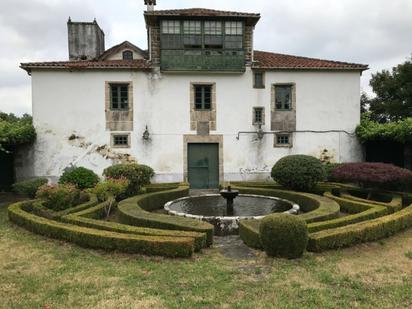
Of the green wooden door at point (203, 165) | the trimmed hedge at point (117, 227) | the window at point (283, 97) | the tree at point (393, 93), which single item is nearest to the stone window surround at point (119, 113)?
the green wooden door at point (203, 165)

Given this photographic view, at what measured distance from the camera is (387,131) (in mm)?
16062

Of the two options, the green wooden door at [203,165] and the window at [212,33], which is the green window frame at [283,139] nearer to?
the green wooden door at [203,165]

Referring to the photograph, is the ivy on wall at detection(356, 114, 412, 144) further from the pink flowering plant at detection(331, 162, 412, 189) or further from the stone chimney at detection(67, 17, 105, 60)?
the stone chimney at detection(67, 17, 105, 60)

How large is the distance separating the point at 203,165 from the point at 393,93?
2258 cm

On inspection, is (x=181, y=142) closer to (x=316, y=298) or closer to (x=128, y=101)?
(x=128, y=101)

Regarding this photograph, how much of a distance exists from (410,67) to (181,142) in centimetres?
2244

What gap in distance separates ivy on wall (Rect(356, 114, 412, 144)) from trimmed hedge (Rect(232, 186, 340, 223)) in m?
5.27

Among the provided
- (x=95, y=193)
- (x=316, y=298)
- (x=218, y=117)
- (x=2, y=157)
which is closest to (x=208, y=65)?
(x=218, y=117)

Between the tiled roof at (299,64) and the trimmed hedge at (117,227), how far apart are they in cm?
1163

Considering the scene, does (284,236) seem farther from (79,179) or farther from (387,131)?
(387,131)

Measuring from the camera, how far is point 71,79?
17.7 meters

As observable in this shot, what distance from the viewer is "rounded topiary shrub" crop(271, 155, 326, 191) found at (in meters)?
14.5

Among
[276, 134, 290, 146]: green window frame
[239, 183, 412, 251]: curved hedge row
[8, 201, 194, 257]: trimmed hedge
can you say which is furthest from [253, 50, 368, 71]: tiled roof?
[8, 201, 194, 257]: trimmed hedge

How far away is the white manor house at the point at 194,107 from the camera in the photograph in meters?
17.7
